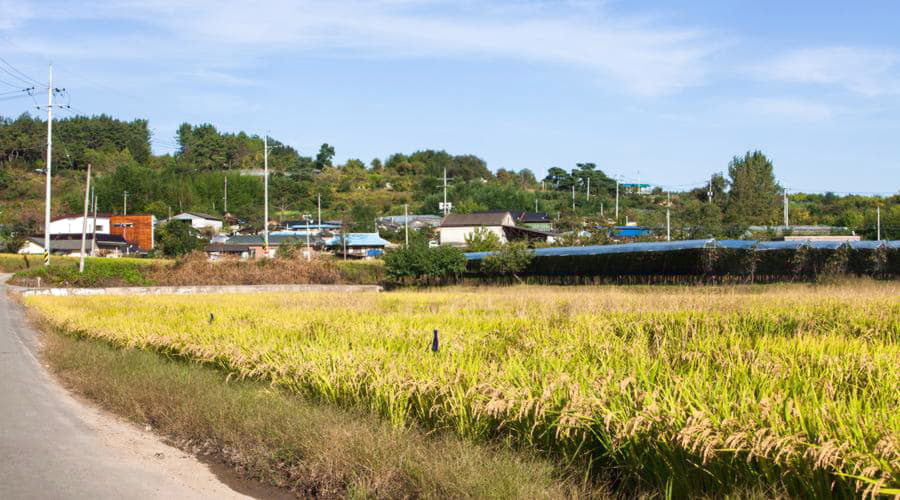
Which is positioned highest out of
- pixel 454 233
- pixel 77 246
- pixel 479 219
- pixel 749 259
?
pixel 479 219

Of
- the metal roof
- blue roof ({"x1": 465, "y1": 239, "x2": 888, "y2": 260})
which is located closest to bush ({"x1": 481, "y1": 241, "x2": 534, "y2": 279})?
blue roof ({"x1": 465, "y1": 239, "x2": 888, "y2": 260})

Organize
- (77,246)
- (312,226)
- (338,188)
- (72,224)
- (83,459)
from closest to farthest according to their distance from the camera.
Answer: (83,459)
(77,246)
(72,224)
(312,226)
(338,188)

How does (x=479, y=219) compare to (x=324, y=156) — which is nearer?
(x=479, y=219)

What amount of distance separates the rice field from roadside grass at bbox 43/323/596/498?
1.06 feet

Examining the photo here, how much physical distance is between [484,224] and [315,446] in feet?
264

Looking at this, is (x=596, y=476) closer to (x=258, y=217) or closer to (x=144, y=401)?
(x=144, y=401)

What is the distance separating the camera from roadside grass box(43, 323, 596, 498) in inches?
233

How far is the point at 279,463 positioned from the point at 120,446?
7.61 ft

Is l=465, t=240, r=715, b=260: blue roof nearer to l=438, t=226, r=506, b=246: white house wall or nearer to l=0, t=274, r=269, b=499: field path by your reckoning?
l=0, t=274, r=269, b=499: field path

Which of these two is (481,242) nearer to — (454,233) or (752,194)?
(454,233)

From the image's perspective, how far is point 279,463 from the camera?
7453 millimetres

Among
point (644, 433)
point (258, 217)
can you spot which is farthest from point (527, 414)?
point (258, 217)

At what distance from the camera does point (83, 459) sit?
7938 mm

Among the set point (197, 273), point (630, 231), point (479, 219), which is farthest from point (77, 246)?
point (630, 231)
